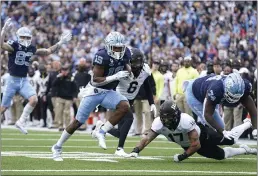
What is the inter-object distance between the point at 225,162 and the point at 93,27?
59.5 feet

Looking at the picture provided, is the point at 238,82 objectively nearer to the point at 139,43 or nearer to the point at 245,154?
the point at 245,154

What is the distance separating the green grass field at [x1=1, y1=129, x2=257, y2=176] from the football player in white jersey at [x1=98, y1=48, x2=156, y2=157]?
33 cm

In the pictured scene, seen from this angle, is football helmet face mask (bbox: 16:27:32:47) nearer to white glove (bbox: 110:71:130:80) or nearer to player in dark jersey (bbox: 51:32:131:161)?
player in dark jersey (bbox: 51:32:131:161)

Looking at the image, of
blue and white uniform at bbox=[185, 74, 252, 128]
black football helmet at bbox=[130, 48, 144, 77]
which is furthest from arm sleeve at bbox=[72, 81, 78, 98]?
black football helmet at bbox=[130, 48, 144, 77]

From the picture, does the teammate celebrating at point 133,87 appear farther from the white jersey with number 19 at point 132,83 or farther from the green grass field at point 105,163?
the green grass field at point 105,163

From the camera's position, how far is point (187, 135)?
10.1 meters

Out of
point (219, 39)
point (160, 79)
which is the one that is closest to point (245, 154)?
point (160, 79)

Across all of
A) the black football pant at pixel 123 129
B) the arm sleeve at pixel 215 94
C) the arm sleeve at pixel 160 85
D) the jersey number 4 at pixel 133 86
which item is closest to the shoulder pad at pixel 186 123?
the arm sleeve at pixel 215 94

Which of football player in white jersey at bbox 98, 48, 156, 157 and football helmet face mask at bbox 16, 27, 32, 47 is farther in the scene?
football helmet face mask at bbox 16, 27, 32, 47

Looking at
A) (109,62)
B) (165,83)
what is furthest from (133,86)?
(165,83)

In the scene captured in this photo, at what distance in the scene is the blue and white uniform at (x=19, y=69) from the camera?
45.2ft

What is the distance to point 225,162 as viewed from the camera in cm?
1060

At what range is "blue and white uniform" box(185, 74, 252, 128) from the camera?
10438 millimetres

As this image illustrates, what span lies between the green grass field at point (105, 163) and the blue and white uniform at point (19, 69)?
3.07 ft
